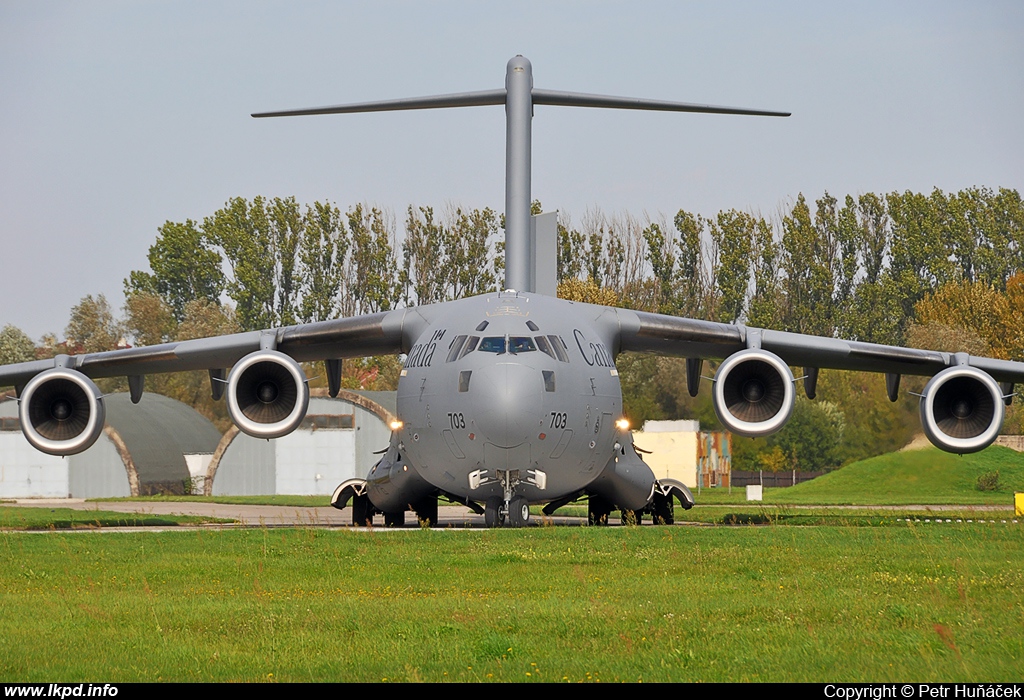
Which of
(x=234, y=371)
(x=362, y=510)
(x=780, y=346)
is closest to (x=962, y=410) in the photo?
(x=780, y=346)

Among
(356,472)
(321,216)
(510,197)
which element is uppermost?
(321,216)

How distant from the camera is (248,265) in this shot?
62094mm

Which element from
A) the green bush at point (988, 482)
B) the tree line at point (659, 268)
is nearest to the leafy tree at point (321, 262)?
the tree line at point (659, 268)

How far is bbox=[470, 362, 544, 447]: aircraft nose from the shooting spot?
16297 millimetres

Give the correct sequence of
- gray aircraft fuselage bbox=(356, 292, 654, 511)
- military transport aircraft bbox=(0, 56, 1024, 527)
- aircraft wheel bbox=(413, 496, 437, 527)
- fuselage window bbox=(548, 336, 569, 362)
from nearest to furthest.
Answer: gray aircraft fuselage bbox=(356, 292, 654, 511)
military transport aircraft bbox=(0, 56, 1024, 527)
fuselage window bbox=(548, 336, 569, 362)
aircraft wheel bbox=(413, 496, 437, 527)

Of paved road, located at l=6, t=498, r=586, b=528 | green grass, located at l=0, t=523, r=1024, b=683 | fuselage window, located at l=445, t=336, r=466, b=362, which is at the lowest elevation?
paved road, located at l=6, t=498, r=586, b=528

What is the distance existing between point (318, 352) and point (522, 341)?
5.60 metres

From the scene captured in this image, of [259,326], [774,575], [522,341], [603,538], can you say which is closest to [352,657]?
[774,575]

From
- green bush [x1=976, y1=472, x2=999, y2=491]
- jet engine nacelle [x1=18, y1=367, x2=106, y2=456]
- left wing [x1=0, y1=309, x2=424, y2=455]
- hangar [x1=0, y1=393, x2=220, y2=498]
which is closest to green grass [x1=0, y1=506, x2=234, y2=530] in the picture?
jet engine nacelle [x1=18, y1=367, x2=106, y2=456]

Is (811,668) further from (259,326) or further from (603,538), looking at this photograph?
(259,326)

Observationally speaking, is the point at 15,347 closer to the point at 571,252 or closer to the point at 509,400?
the point at 571,252

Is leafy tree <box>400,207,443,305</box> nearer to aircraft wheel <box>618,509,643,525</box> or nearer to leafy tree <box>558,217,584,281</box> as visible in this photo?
leafy tree <box>558,217,584,281</box>

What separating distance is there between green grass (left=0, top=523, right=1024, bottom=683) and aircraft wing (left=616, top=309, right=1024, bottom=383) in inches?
223

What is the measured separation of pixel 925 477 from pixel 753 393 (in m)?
16.6
